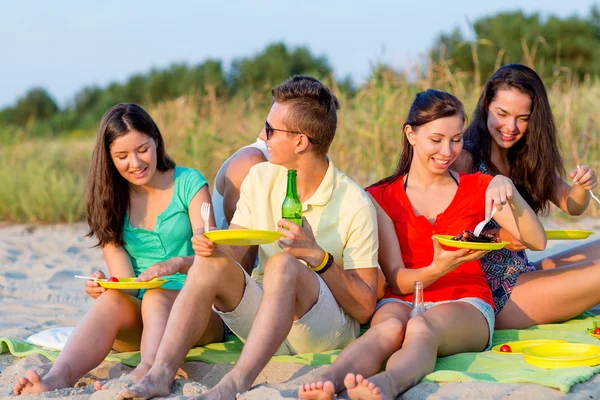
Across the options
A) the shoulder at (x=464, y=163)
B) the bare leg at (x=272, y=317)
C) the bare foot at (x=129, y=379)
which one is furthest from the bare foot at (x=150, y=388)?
the shoulder at (x=464, y=163)

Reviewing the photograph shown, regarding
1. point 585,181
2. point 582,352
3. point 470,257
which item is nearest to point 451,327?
point 470,257

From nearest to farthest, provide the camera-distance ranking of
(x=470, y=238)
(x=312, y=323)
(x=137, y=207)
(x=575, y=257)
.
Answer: (x=470, y=238) < (x=312, y=323) < (x=137, y=207) < (x=575, y=257)

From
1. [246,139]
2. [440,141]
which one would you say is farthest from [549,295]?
[246,139]

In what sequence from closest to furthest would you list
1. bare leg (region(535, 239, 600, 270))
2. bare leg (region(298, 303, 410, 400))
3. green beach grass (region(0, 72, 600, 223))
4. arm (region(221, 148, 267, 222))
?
bare leg (region(298, 303, 410, 400)) < arm (region(221, 148, 267, 222)) < bare leg (region(535, 239, 600, 270)) < green beach grass (region(0, 72, 600, 223))

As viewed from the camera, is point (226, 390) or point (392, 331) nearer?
point (226, 390)

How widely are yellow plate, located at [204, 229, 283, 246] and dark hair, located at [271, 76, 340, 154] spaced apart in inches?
27.1

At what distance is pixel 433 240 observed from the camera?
11.8 feet

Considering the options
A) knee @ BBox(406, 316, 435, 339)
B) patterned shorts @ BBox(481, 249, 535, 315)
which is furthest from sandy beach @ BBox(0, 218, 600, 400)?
patterned shorts @ BBox(481, 249, 535, 315)

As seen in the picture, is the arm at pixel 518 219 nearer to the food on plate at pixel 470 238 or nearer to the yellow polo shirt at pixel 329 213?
the food on plate at pixel 470 238

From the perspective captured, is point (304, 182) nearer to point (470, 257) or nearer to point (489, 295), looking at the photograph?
point (470, 257)

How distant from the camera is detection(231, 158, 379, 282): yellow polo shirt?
3619 millimetres

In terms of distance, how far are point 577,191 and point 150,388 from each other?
8.67 feet

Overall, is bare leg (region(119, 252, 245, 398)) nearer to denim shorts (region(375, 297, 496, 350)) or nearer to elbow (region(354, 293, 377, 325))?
elbow (region(354, 293, 377, 325))

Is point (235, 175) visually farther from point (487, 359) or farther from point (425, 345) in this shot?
point (487, 359)
